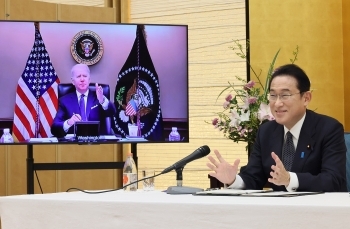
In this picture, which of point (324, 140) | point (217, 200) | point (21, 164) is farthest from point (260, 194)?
point (21, 164)

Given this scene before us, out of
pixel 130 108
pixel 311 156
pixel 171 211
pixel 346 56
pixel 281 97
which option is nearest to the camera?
pixel 171 211

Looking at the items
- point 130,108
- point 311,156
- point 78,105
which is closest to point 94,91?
point 78,105

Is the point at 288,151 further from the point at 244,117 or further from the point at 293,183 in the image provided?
the point at 244,117

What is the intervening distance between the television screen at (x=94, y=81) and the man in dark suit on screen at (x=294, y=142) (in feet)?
3.95

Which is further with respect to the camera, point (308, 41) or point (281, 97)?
point (308, 41)

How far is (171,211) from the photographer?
2277mm

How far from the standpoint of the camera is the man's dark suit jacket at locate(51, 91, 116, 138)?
14.3ft

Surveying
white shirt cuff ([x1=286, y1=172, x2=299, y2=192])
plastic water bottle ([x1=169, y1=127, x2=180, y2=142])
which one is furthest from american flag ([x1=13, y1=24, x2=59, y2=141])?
white shirt cuff ([x1=286, y1=172, x2=299, y2=192])

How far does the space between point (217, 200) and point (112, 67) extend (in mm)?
2273

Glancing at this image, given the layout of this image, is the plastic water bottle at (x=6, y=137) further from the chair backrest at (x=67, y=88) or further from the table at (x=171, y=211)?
the table at (x=171, y=211)

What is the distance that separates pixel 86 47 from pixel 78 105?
1.27 ft

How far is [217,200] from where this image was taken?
2307 millimetres

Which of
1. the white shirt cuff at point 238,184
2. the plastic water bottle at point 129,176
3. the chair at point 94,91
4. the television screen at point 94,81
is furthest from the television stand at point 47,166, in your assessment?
the white shirt cuff at point 238,184

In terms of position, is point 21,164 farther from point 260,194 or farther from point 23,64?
point 260,194
